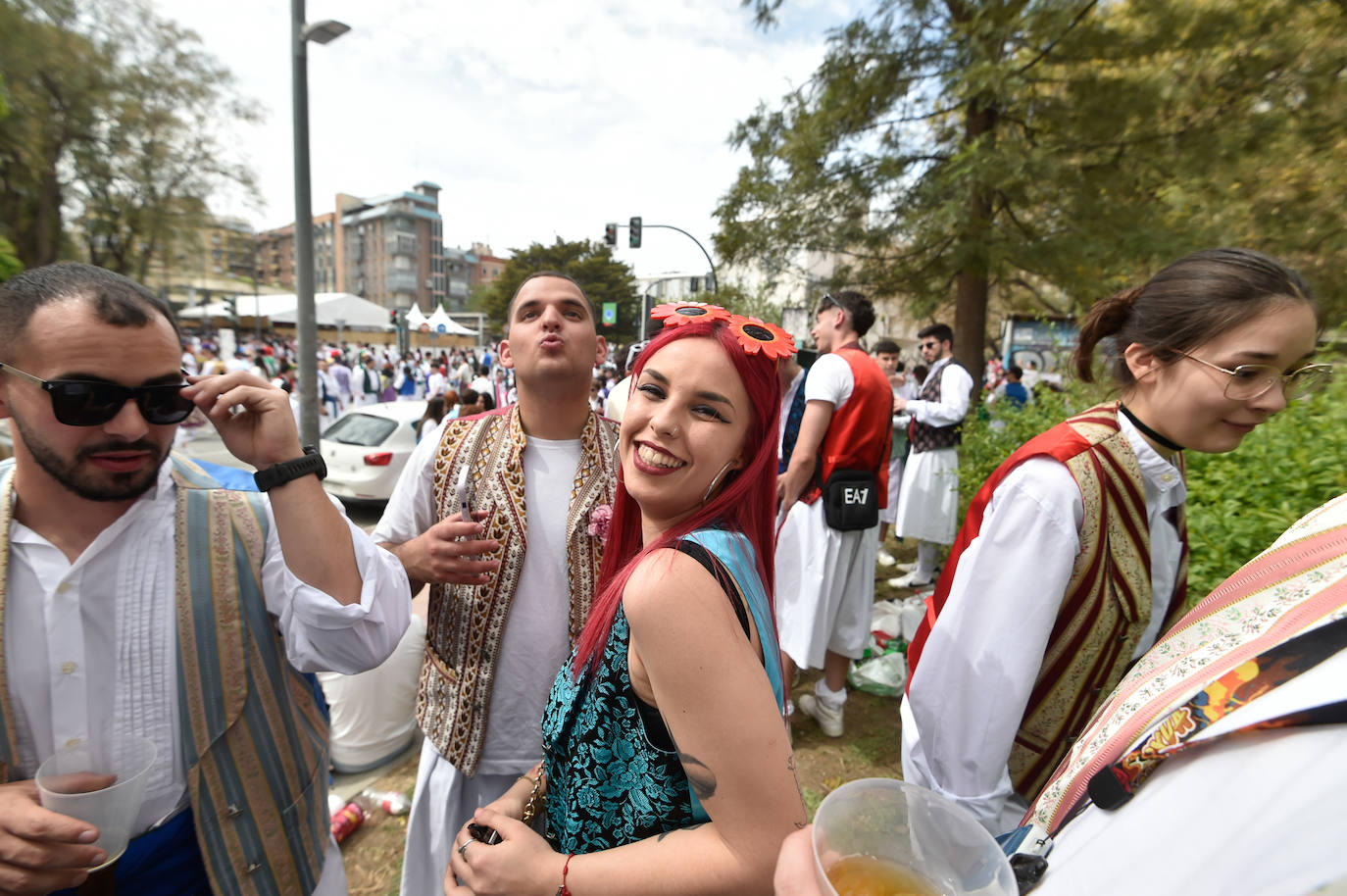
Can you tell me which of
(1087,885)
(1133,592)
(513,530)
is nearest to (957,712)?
(1133,592)

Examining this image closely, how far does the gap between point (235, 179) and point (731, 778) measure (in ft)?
86.9

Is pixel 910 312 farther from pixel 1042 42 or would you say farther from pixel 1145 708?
pixel 1145 708

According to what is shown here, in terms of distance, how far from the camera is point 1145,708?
2.56 feet

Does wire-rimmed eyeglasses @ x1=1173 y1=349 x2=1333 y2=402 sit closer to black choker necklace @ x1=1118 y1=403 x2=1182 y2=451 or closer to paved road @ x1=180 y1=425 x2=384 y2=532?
black choker necklace @ x1=1118 y1=403 x2=1182 y2=451

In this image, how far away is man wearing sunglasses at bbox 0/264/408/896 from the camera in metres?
1.33

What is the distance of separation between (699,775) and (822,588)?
2825mm

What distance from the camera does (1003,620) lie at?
1.51 m

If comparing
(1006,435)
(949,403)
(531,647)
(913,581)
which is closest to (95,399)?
(531,647)

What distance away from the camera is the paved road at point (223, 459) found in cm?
806

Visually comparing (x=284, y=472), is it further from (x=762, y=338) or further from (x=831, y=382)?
(x=831, y=382)

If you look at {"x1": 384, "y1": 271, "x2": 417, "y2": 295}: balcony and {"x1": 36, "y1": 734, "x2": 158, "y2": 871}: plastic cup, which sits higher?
{"x1": 384, "y1": 271, "x2": 417, "y2": 295}: balcony

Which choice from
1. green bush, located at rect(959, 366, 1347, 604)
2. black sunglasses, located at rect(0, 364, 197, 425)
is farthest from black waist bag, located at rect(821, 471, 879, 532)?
black sunglasses, located at rect(0, 364, 197, 425)

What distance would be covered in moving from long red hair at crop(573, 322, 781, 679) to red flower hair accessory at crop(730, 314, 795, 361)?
0.02 m

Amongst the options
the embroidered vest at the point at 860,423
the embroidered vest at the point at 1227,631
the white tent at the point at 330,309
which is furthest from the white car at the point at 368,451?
the white tent at the point at 330,309
